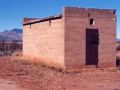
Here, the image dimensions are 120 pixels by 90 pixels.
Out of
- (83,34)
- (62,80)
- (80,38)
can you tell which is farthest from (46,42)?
(62,80)

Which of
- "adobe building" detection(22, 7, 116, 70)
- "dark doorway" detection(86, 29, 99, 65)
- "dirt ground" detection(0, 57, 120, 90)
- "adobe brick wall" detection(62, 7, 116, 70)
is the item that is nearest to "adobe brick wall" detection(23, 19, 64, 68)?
"adobe building" detection(22, 7, 116, 70)

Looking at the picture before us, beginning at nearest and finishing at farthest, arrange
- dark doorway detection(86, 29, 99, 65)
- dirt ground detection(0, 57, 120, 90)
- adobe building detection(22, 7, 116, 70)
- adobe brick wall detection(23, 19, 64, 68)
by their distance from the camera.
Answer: dirt ground detection(0, 57, 120, 90), adobe building detection(22, 7, 116, 70), adobe brick wall detection(23, 19, 64, 68), dark doorway detection(86, 29, 99, 65)

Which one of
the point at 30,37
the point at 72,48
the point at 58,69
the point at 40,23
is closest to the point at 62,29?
the point at 72,48

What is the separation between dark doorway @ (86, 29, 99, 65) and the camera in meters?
17.5

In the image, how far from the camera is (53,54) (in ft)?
59.7

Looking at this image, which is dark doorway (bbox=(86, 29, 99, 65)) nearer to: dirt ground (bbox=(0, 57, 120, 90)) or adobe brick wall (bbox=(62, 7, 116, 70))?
adobe brick wall (bbox=(62, 7, 116, 70))

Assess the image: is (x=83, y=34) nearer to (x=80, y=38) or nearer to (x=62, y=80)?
(x=80, y=38)

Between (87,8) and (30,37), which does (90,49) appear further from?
(30,37)

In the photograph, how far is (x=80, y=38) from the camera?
1719cm

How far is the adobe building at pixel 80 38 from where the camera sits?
1678 cm

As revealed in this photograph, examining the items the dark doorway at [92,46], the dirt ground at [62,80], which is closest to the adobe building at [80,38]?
the dark doorway at [92,46]

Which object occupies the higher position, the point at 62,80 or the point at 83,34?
the point at 83,34

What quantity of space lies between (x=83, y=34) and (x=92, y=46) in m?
1.08

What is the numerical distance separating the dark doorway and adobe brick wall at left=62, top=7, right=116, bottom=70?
266 millimetres
